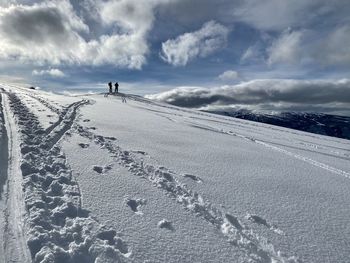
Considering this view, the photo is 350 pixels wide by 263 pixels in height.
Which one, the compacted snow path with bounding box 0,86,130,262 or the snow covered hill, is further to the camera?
the snow covered hill

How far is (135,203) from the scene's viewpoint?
7.45 m

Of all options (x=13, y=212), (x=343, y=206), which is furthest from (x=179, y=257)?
(x=343, y=206)

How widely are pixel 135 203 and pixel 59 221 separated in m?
1.71

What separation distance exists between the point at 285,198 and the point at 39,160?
691 cm

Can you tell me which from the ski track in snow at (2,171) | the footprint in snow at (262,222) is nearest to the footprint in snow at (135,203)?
the footprint in snow at (262,222)

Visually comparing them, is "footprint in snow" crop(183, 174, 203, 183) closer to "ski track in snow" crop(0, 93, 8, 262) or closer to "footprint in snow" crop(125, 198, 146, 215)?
"footprint in snow" crop(125, 198, 146, 215)

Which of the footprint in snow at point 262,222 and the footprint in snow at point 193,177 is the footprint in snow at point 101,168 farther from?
the footprint in snow at point 262,222

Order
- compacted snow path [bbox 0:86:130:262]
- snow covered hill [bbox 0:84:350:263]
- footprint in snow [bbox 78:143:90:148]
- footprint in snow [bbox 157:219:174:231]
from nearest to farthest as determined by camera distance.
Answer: compacted snow path [bbox 0:86:130:262] < snow covered hill [bbox 0:84:350:263] < footprint in snow [bbox 157:219:174:231] < footprint in snow [bbox 78:143:90:148]

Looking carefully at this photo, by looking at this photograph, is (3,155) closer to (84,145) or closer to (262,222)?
(84,145)

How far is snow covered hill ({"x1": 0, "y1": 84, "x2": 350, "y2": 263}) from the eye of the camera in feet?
19.0

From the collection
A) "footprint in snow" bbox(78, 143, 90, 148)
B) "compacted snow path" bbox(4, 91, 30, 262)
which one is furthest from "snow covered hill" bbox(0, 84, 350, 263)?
"footprint in snow" bbox(78, 143, 90, 148)

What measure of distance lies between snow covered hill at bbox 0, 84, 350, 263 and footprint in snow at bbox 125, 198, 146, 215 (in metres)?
0.04

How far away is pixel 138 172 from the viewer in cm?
957

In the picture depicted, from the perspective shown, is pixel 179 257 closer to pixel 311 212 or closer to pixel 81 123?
pixel 311 212
